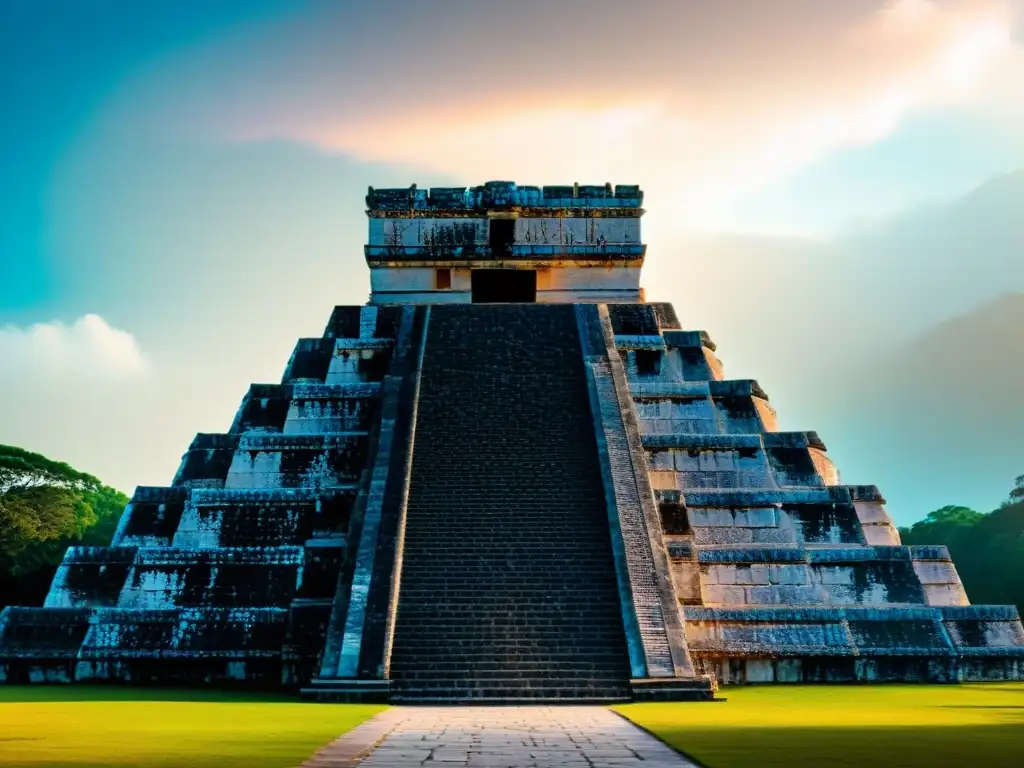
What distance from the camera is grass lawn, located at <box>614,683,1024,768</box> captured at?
696cm

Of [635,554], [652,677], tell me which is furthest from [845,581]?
[652,677]

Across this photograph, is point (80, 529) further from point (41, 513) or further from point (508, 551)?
point (508, 551)

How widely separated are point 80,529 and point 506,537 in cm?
2893

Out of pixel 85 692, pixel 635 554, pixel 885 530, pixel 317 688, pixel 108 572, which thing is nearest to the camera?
pixel 317 688

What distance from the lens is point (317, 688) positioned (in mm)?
11625

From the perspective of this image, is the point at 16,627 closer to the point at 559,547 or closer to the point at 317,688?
the point at 317,688

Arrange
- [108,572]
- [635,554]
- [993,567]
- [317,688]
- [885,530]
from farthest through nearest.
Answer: [993,567]
[885,530]
[108,572]
[635,554]
[317,688]

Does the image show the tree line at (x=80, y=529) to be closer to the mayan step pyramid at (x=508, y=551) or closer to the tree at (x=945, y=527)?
the tree at (x=945, y=527)

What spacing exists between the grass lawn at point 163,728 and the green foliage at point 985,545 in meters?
25.8

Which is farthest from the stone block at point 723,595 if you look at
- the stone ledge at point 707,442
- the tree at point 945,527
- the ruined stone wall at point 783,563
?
the tree at point 945,527

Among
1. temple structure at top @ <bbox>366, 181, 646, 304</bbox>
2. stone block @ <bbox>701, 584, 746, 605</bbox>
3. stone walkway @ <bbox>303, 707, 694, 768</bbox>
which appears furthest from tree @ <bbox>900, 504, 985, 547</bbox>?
stone walkway @ <bbox>303, 707, 694, 768</bbox>

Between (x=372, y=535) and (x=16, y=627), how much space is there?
450cm

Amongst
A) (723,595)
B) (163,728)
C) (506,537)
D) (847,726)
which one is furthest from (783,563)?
→ (163,728)

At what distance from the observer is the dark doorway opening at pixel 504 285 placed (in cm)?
2362
